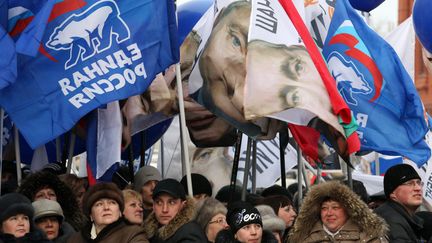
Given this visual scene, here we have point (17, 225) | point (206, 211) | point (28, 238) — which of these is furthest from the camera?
point (206, 211)

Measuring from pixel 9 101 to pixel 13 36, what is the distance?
61 centimetres

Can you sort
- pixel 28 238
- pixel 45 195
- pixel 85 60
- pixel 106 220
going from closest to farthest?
pixel 28 238, pixel 106 220, pixel 45 195, pixel 85 60

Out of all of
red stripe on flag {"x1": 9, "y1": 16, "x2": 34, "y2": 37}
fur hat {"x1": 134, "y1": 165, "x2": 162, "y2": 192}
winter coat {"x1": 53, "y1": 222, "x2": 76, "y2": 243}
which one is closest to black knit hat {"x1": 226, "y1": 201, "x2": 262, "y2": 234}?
winter coat {"x1": 53, "y1": 222, "x2": 76, "y2": 243}

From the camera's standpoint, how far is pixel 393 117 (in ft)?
45.2

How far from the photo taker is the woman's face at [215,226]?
1127 centimetres

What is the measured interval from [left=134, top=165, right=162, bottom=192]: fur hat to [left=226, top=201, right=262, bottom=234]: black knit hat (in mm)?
2136

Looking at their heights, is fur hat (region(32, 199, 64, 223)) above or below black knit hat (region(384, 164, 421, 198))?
above

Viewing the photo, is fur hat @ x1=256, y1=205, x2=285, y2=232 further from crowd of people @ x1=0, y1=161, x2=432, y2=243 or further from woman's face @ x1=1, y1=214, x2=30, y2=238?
woman's face @ x1=1, y1=214, x2=30, y2=238

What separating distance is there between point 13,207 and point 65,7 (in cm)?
253

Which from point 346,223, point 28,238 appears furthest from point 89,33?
point 346,223

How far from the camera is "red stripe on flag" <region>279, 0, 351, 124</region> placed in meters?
12.2

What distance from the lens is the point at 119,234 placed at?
34.9 ft

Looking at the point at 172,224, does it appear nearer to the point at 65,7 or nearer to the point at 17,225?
the point at 17,225

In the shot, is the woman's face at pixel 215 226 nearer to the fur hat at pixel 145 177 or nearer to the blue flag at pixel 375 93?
the fur hat at pixel 145 177
